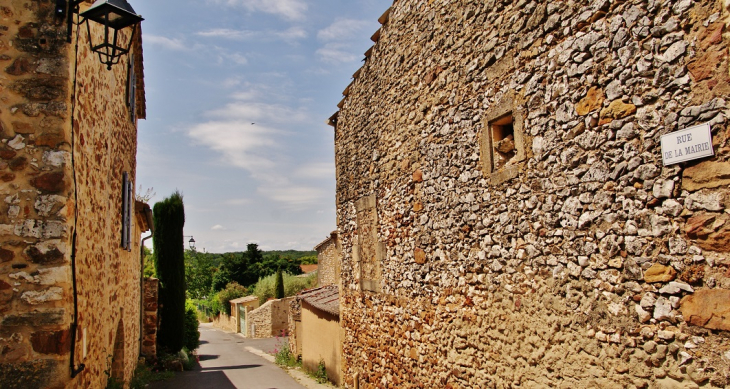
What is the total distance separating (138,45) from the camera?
9469 millimetres

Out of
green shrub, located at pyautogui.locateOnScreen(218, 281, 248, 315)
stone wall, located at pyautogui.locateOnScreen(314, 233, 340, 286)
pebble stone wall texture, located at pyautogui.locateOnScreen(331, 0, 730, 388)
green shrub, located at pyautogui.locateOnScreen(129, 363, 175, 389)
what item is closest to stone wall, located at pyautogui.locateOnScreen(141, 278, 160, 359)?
green shrub, located at pyautogui.locateOnScreen(129, 363, 175, 389)

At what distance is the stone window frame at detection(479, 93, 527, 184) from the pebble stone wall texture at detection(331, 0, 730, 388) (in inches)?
0.8

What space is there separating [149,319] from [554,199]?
516 inches

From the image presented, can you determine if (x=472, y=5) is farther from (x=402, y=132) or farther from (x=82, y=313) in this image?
(x=82, y=313)

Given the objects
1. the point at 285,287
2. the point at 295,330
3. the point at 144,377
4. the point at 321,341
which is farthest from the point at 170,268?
the point at 285,287

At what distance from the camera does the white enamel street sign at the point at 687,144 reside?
3.15 meters

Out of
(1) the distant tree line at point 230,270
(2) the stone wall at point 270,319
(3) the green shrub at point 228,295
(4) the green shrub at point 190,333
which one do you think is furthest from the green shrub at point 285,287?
(4) the green shrub at point 190,333

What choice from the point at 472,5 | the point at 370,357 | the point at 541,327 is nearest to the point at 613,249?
the point at 541,327

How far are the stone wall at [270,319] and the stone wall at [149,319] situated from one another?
14.6 metres

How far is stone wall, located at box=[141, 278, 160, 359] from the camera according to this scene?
1439 centimetres

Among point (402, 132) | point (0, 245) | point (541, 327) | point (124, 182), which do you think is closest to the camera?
point (0, 245)

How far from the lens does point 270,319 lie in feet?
95.8

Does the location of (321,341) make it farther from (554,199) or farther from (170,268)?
(554,199)

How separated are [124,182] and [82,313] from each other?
376 cm
